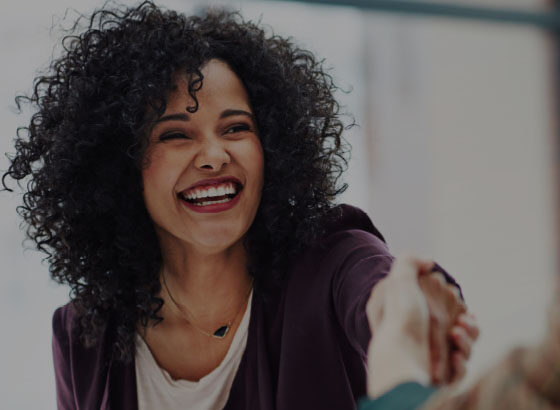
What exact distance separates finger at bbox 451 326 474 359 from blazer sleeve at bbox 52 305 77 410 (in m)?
1.02

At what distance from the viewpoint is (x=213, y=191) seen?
4.52ft

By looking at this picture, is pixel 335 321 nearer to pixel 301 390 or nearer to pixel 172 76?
pixel 301 390

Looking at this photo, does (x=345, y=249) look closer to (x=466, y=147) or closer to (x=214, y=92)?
(x=214, y=92)

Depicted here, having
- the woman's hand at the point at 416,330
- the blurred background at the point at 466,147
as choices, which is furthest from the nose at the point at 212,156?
the blurred background at the point at 466,147

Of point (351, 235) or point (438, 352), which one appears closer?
point (438, 352)

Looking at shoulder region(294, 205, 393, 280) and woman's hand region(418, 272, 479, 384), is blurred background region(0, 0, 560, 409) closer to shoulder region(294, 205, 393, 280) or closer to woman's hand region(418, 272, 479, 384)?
shoulder region(294, 205, 393, 280)

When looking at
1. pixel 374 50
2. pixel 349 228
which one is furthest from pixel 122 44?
pixel 374 50

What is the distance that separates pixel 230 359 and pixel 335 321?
0.28 m

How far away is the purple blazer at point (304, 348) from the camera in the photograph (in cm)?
130

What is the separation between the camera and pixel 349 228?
143 cm

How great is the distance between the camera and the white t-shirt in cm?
145

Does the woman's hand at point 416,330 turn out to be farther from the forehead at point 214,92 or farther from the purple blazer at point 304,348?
the forehead at point 214,92

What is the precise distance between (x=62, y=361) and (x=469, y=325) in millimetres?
1062

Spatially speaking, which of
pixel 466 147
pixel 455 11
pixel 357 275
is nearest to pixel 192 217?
pixel 357 275
